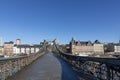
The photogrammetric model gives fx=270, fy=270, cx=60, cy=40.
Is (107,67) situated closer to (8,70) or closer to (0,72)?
(0,72)

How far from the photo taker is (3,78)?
15.9 meters

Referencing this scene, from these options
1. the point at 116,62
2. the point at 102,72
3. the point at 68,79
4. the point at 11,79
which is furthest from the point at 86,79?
the point at 116,62

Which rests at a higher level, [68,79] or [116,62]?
[116,62]

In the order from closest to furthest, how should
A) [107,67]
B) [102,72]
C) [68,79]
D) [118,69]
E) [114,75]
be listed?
[118,69] → [114,75] → [107,67] → [102,72] → [68,79]

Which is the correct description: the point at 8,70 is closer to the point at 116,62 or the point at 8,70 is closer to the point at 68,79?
the point at 68,79

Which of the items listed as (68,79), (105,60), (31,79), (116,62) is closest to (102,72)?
(105,60)

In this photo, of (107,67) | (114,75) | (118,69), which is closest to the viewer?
(118,69)

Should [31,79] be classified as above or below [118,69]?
below

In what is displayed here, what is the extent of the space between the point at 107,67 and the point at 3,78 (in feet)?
20.7

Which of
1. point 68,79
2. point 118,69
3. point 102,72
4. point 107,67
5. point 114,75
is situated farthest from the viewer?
point 68,79

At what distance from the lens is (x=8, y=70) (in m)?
17.8

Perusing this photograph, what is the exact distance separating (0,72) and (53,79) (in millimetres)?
3533

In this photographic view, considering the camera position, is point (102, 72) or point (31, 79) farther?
point (31, 79)

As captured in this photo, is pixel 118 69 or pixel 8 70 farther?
pixel 8 70
